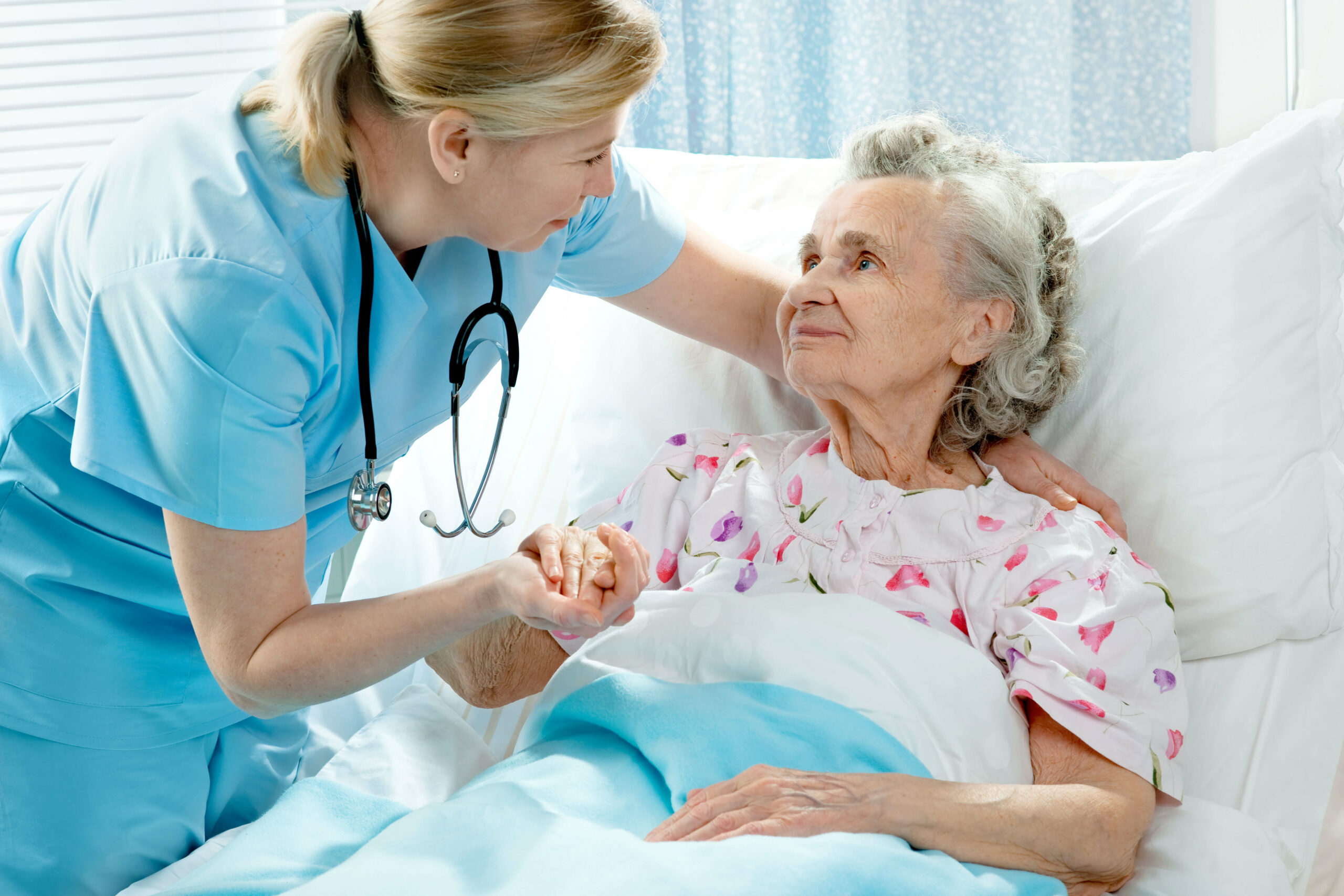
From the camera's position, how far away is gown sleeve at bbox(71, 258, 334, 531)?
0.97 metres

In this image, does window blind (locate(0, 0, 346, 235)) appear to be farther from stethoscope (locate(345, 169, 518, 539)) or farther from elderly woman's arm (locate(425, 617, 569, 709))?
elderly woman's arm (locate(425, 617, 569, 709))

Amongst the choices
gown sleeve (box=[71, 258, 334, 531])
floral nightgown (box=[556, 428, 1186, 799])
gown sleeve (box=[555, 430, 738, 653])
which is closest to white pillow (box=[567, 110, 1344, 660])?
floral nightgown (box=[556, 428, 1186, 799])

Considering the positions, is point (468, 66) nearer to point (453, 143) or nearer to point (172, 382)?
point (453, 143)

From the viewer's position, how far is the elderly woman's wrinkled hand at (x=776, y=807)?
0.99 meters

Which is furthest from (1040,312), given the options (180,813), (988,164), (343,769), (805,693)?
(180,813)

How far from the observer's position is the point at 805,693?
44.1 inches

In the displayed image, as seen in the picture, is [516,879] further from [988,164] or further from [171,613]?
[988,164]

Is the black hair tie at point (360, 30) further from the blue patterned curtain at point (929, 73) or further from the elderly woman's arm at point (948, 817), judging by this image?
the blue patterned curtain at point (929, 73)

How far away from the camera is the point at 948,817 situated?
3.33 feet

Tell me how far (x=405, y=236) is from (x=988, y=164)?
755 millimetres

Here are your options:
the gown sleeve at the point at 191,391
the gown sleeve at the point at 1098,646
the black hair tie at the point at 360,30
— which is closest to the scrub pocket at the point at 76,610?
the gown sleeve at the point at 191,391

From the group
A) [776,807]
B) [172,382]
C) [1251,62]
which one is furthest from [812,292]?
[1251,62]

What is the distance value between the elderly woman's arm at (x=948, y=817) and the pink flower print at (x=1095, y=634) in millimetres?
149

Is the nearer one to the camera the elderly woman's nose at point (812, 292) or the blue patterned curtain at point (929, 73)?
the elderly woman's nose at point (812, 292)
